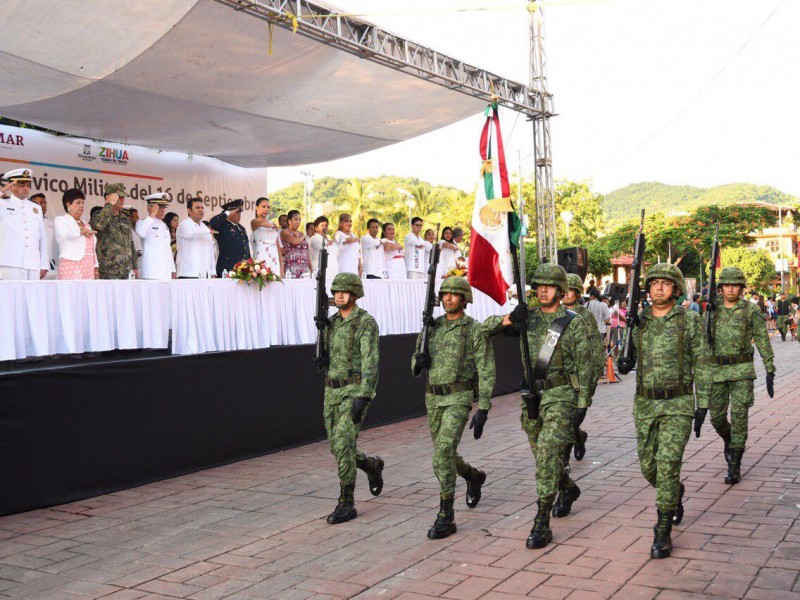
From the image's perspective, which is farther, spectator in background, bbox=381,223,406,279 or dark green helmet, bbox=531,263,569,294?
spectator in background, bbox=381,223,406,279

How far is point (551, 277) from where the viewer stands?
6.36 metres

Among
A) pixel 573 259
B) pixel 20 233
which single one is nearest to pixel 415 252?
pixel 573 259

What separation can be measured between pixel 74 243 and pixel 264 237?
9.05ft

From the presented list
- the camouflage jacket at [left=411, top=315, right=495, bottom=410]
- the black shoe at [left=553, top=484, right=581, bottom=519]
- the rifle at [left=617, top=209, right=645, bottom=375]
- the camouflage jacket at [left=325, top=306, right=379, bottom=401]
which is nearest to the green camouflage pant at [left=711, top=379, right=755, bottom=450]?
the black shoe at [left=553, top=484, right=581, bottom=519]

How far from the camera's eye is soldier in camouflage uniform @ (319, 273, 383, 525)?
6.92m

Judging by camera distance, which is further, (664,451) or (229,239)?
(229,239)

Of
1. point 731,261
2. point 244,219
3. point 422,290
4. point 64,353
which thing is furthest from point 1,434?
point 731,261

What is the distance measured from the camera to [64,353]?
8320 mm

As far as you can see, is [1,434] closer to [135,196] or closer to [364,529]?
[364,529]

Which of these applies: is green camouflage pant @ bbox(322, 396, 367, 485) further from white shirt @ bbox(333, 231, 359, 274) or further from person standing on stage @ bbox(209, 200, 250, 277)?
white shirt @ bbox(333, 231, 359, 274)

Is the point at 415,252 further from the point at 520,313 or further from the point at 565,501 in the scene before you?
the point at 520,313

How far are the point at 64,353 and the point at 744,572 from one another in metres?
6.45

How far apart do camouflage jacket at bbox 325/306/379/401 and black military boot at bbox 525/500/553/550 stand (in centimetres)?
173

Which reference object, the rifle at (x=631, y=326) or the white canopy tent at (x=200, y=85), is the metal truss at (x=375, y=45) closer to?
the white canopy tent at (x=200, y=85)
